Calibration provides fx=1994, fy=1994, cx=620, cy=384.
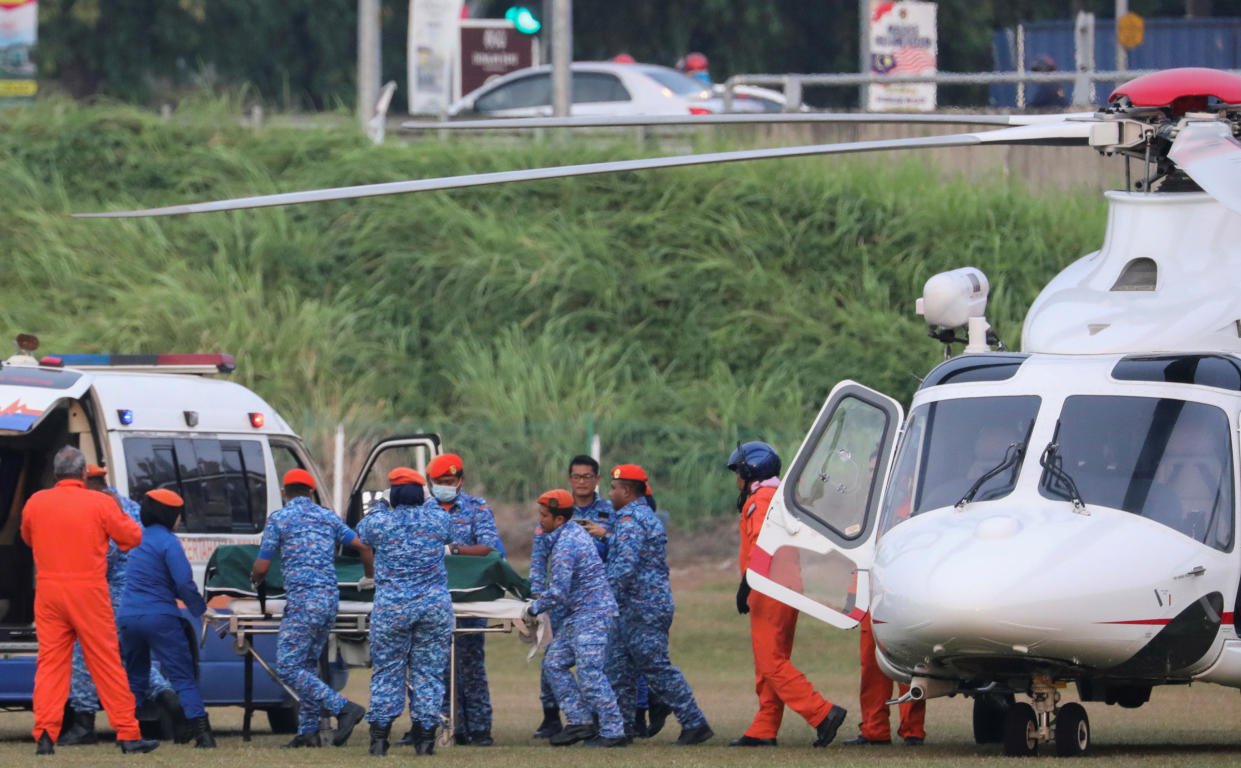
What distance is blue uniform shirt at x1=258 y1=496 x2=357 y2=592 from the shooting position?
12.0 m

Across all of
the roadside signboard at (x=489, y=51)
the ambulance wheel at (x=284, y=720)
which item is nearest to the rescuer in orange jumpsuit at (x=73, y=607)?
the ambulance wheel at (x=284, y=720)

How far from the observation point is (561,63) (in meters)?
26.6

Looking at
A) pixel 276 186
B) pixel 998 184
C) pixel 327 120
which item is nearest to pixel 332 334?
pixel 276 186

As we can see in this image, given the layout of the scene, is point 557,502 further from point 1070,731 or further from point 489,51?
point 489,51

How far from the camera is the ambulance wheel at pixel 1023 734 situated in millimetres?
10602

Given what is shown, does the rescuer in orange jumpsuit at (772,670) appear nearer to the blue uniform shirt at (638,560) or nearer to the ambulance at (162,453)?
the blue uniform shirt at (638,560)

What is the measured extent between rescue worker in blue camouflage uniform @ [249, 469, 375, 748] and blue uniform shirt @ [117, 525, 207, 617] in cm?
40

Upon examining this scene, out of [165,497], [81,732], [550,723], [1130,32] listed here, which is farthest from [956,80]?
[81,732]

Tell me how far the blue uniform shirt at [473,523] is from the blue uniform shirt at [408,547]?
1.67 meters

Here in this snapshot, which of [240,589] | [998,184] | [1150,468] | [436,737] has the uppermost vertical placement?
[998,184]

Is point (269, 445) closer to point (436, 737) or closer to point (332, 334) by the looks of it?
point (436, 737)

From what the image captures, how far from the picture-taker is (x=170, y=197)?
27.6 meters

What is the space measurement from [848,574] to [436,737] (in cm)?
283

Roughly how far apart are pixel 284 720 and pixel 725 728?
3158 millimetres
